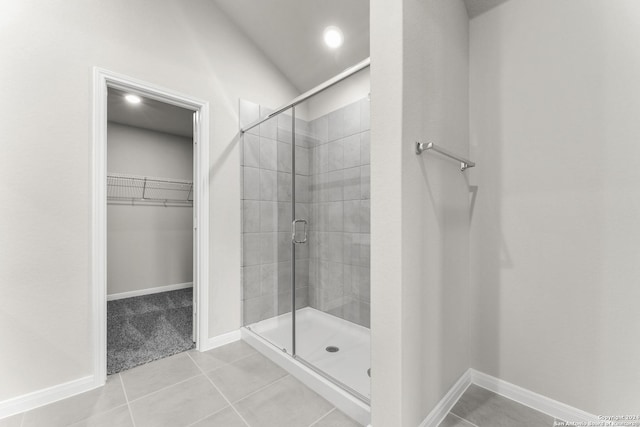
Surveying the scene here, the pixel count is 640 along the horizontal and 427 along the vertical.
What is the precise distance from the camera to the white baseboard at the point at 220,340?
224 centimetres

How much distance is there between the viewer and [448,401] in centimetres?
154

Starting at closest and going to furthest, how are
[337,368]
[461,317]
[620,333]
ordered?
[620,333], [461,317], [337,368]

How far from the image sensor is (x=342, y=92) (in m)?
1.97

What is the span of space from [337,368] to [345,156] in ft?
5.27

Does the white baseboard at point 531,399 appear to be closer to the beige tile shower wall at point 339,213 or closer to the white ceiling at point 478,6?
the beige tile shower wall at point 339,213

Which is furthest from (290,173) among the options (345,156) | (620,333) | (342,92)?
(620,333)

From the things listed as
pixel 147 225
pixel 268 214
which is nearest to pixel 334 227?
pixel 268 214

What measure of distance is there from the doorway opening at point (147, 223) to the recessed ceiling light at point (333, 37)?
3.97 feet

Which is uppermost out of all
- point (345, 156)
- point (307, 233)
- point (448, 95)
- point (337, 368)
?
point (448, 95)

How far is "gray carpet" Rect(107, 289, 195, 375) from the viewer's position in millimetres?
2127

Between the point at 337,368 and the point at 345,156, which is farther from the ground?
the point at 345,156

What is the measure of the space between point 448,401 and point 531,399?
0.48m

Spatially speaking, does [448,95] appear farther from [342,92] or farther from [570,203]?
[570,203]

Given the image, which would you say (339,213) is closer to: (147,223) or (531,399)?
(531,399)
